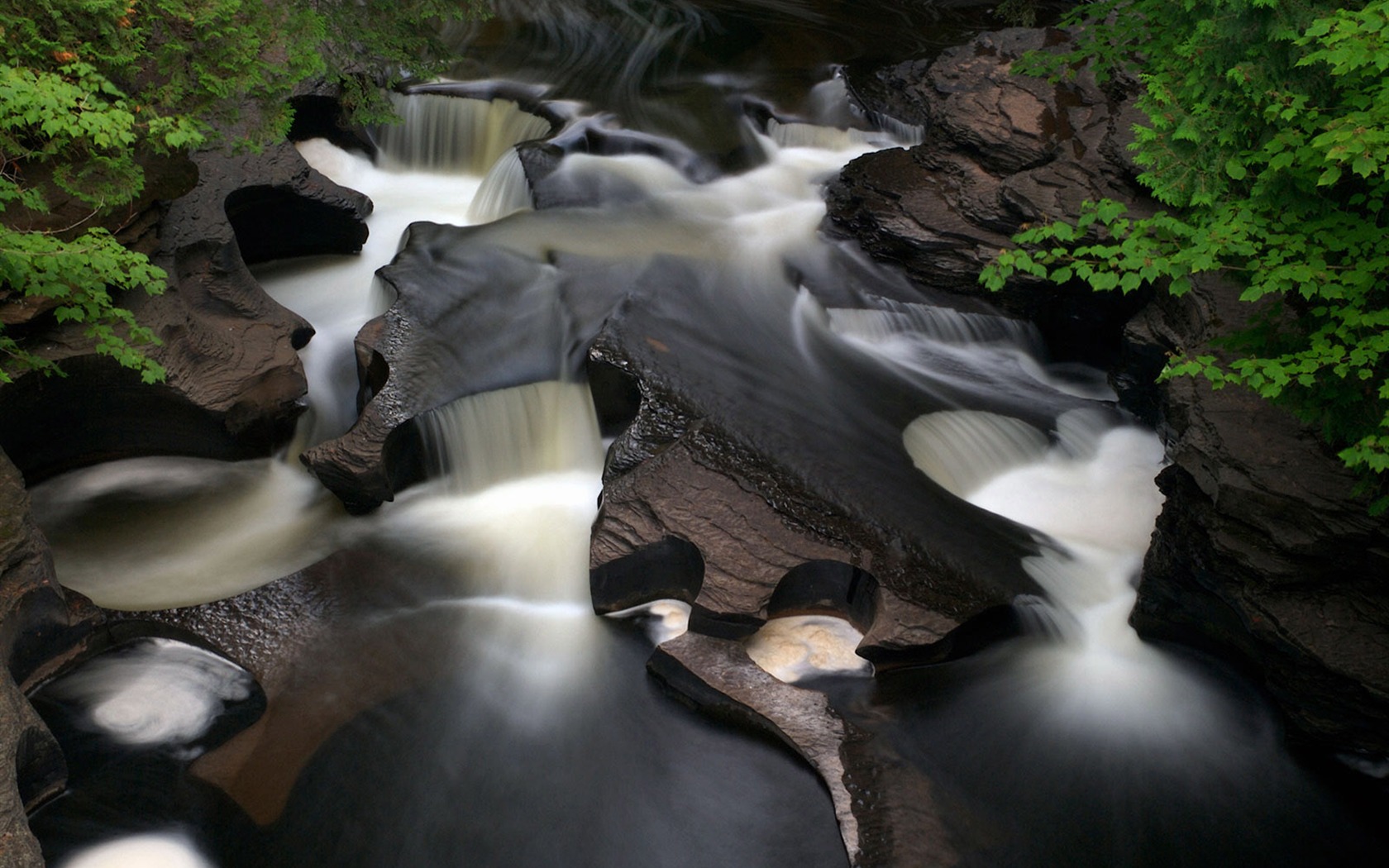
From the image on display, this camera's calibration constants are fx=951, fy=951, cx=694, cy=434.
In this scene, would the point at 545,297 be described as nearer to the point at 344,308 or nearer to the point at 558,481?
the point at 558,481

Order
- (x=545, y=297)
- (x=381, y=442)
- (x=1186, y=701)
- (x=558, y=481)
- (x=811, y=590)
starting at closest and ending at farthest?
(x=1186, y=701) < (x=811, y=590) < (x=381, y=442) < (x=558, y=481) < (x=545, y=297)

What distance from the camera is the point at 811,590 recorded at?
5.84 metres

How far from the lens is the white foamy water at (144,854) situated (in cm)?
446

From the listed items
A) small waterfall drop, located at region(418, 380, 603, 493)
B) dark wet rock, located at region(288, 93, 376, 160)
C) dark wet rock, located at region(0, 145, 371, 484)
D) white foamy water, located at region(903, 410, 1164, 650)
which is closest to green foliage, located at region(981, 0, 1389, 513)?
white foamy water, located at region(903, 410, 1164, 650)

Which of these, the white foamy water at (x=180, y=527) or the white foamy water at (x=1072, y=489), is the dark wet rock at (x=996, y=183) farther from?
the white foamy water at (x=180, y=527)

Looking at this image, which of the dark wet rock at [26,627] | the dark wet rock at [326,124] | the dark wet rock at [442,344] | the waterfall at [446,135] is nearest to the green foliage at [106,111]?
the dark wet rock at [26,627]

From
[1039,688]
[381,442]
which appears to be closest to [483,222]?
[381,442]

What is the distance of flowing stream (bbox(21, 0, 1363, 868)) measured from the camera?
188 inches

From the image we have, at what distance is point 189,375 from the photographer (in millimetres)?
6555

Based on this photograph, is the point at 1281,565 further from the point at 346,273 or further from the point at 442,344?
the point at 346,273

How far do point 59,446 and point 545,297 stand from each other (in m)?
3.52

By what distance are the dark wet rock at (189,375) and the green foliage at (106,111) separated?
25 centimetres

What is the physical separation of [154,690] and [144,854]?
3.50ft

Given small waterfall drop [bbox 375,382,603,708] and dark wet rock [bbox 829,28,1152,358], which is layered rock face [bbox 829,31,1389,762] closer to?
dark wet rock [bbox 829,28,1152,358]
